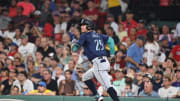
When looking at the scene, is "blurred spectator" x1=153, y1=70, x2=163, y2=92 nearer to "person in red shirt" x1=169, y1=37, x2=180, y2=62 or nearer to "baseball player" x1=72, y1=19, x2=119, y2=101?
"person in red shirt" x1=169, y1=37, x2=180, y2=62

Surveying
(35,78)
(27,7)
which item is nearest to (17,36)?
(27,7)

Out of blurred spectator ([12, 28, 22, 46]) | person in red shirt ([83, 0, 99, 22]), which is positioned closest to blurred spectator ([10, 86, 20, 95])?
blurred spectator ([12, 28, 22, 46])

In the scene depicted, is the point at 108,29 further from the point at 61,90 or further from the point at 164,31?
the point at 61,90

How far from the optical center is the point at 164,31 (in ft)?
43.8

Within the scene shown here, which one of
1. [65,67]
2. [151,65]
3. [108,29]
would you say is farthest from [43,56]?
[151,65]

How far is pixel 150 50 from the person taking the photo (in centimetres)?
1236

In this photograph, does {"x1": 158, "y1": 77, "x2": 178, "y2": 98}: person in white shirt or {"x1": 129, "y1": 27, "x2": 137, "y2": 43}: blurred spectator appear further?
{"x1": 129, "y1": 27, "x2": 137, "y2": 43}: blurred spectator

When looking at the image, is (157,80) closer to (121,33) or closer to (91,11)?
(121,33)

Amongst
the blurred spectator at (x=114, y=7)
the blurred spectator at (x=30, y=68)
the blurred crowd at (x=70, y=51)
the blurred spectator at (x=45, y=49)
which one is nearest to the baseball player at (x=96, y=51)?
the blurred crowd at (x=70, y=51)

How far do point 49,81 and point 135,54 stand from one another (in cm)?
240

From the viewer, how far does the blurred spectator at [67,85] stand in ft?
34.5

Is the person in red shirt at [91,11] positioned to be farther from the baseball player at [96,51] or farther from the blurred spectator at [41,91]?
the baseball player at [96,51]

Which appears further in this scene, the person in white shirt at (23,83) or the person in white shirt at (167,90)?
the person in white shirt at (23,83)

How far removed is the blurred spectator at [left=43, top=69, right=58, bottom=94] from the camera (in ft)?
35.5
